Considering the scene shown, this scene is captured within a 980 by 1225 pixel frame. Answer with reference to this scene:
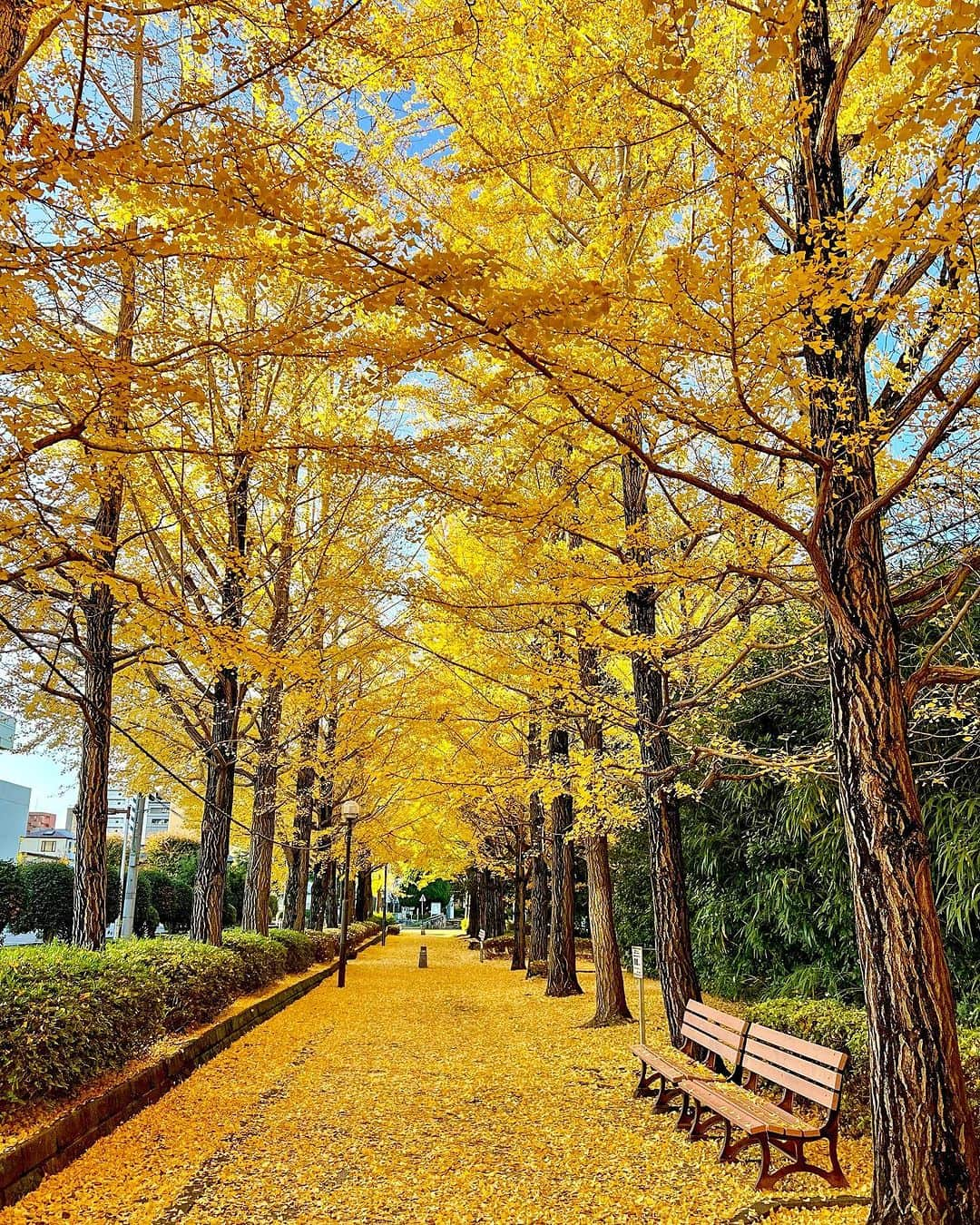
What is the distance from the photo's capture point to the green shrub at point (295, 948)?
14.3 metres

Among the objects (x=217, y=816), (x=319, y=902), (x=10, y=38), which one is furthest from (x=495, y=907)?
(x=10, y=38)

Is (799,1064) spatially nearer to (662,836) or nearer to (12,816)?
(662,836)

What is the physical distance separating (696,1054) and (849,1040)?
2.06 meters

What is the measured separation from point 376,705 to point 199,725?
9.04ft

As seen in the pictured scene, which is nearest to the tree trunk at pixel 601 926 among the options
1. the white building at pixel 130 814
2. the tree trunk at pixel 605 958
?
the tree trunk at pixel 605 958

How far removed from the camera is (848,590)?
13.7ft

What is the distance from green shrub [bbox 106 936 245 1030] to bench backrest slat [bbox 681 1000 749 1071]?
4.34m

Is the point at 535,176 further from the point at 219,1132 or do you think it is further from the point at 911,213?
the point at 219,1132

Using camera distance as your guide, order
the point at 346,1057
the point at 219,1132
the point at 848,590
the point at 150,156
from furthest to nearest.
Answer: the point at 346,1057
the point at 219,1132
the point at 848,590
the point at 150,156

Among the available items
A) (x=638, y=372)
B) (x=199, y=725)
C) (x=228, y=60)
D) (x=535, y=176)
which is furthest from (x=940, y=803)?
(x=199, y=725)

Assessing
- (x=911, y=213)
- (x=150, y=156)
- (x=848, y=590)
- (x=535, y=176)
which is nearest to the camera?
(x=911, y=213)

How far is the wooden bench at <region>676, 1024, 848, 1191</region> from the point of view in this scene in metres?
4.27

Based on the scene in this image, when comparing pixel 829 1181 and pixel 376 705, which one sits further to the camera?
pixel 376 705

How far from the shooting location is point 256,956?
37.2 feet
